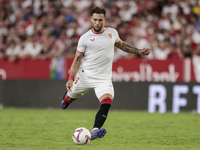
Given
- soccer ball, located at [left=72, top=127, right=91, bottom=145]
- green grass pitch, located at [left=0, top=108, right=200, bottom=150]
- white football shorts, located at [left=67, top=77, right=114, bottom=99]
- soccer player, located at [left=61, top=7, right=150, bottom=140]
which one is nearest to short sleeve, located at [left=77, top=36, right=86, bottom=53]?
soccer player, located at [left=61, top=7, right=150, bottom=140]

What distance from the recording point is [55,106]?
13703 millimetres

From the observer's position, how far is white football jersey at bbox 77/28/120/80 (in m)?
6.63

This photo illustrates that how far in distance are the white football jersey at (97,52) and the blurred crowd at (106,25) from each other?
7.01 m

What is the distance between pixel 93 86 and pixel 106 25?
315 inches

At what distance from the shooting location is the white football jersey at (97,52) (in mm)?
6629

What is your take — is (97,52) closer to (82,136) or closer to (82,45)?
(82,45)

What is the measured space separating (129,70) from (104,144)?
7.56 meters

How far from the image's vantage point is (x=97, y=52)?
6.67m

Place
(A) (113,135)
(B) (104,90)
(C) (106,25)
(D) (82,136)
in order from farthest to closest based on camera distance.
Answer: (C) (106,25) → (A) (113,135) → (B) (104,90) → (D) (82,136)

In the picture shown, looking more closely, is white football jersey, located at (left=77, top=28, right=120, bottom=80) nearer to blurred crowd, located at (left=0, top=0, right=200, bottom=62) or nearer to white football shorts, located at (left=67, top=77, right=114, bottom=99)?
white football shorts, located at (left=67, top=77, right=114, bottom=99)

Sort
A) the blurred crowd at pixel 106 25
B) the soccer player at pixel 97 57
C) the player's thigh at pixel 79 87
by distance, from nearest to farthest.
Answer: the soccer player at pixel 97 57, the player's thigh at pixel 79 87, the blurred crowd at pixel 106 25

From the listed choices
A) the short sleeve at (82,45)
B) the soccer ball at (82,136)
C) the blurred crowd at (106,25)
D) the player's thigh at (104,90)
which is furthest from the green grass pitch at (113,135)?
the blurred crowd at (106,25)

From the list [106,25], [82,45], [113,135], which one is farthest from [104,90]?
[106,25]

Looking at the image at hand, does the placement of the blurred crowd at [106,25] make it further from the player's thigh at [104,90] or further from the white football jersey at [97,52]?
the player's thigh at [104,90]
